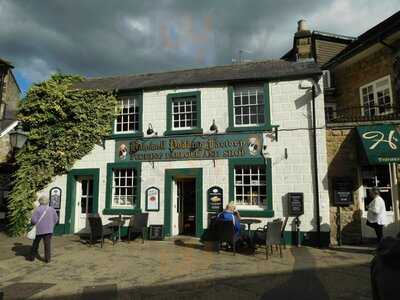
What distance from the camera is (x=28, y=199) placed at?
1266cm

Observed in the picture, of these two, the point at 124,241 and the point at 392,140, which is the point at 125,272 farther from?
the point at 392,140

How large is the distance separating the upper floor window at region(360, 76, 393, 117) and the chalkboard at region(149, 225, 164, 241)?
9.57 meters

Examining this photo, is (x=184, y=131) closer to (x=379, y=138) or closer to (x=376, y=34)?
(x=379, y=138)

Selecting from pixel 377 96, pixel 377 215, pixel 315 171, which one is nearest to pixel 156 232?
pixel 315 171

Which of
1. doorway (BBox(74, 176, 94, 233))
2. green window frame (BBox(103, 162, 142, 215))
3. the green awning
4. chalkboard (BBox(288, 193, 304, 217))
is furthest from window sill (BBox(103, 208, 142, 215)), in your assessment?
the green awning

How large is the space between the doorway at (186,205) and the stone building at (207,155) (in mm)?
38

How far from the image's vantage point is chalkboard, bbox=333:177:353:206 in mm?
10164

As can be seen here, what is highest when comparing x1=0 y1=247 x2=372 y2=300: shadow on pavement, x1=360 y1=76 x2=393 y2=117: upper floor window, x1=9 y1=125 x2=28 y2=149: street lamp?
x1=360 y1=76 x2=393 y2=117: upper floor window

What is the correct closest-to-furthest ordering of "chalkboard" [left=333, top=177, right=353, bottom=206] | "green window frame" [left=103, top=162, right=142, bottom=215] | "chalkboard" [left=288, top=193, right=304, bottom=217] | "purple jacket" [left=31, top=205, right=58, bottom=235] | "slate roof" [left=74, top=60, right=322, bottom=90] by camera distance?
"purple jacket" [left=31, top=205, right=58, bottom=235] → "chalkboard" [left=333, top=177, right=353, bottom=206] → "chalkboard" [left=288, top=193, right=304, bottom=217] → "slate roof" [left=74, top=60, right=322, bottom=90] → "green window frame" [left=103, top=162, right=142, bottom=215]

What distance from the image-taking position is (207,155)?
38.0 feet

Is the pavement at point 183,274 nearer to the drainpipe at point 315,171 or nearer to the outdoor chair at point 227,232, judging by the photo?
A: the outdoor chair at point 227,232

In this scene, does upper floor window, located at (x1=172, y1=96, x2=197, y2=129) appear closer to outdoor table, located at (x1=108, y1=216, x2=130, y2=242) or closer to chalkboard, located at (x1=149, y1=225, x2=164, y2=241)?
chalkboard, located at (x1=149, y1=225, x2=164, y2=241)

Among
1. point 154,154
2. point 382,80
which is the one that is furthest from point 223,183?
point 382,80

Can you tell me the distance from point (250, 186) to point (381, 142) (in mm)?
4354
